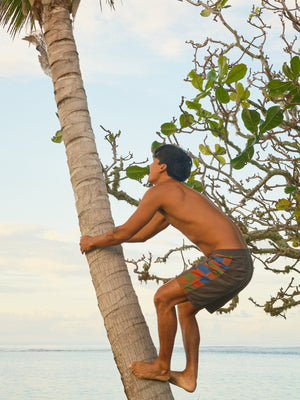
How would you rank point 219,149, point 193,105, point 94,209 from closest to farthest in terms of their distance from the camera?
point 94,209, point 193,105, point 219,149

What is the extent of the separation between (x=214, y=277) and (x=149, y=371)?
91 centimetres

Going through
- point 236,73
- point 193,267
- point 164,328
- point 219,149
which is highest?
point 236,73

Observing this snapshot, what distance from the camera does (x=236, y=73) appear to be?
5.55 meters

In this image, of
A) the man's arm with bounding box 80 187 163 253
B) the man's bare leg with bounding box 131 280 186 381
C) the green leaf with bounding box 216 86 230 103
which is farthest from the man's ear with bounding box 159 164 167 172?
the green leaf with bounding box 216 86 230 103

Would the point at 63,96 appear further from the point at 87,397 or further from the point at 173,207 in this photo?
the point at 87,397

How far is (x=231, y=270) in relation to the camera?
187 inches

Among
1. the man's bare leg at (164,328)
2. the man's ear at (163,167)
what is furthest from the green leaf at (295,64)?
the man's bare leg at (164,328)

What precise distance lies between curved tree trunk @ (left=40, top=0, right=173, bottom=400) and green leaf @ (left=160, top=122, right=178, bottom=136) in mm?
1174

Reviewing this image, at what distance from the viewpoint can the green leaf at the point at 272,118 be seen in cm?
532

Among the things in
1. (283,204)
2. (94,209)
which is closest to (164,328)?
(94,209)

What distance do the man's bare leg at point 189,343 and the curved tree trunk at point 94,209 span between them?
141 mm

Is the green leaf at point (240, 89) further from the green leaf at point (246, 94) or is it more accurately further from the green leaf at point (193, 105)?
the green leaf at point (193, 105)

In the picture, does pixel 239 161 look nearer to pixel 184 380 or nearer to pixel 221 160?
pixel 221 160

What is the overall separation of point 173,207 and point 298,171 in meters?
2.76
